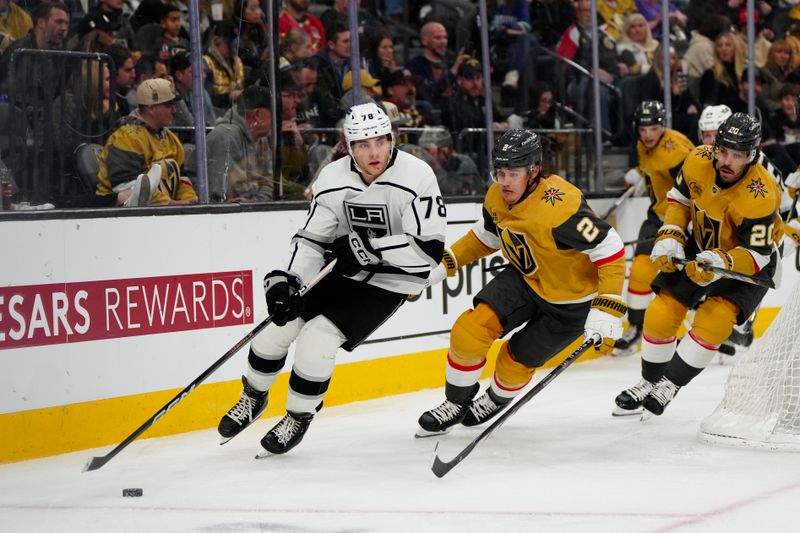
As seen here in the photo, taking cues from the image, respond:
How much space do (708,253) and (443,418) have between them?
1.13m

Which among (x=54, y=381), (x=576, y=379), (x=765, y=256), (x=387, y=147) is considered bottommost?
(x=576, y=379)

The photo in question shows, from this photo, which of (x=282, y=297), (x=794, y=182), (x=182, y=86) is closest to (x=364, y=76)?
(x=182, y=86)

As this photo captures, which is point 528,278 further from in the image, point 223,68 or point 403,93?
point 403,93

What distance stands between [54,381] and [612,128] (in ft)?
12.9

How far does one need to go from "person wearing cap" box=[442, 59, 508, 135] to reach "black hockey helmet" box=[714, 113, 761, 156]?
6.66 feet

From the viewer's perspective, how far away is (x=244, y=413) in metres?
4.07

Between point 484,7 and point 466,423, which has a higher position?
point 484,7

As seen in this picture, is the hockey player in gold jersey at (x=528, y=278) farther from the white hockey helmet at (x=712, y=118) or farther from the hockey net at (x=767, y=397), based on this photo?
the white hockey helmet at (x=712, y=118)

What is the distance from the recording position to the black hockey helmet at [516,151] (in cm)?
411

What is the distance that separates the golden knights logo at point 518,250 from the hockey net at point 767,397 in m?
0.85

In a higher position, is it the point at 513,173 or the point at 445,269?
the point at 513,173

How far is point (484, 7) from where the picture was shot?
638cm

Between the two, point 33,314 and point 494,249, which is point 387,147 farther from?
point 33,314

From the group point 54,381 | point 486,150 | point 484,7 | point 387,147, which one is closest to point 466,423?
point 387,147
